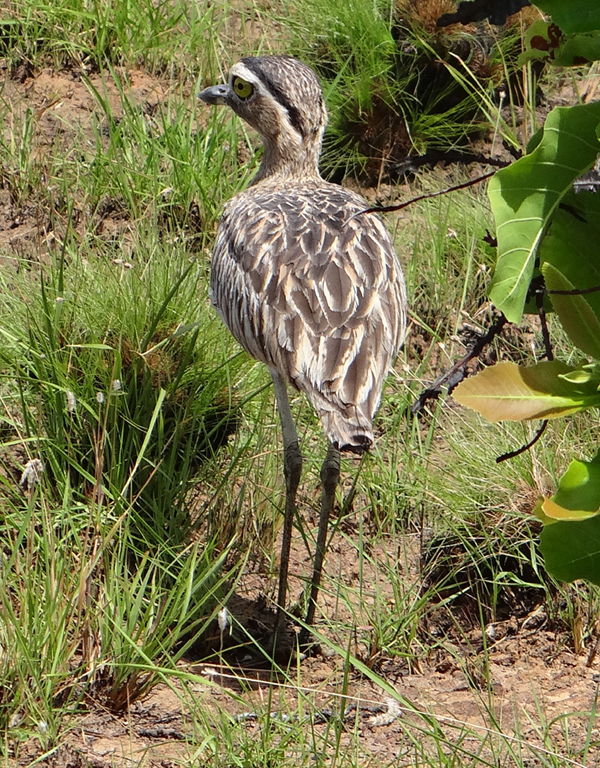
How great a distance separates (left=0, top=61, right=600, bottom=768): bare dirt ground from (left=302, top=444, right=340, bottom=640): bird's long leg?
136 mm

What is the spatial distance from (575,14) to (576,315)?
0.44m

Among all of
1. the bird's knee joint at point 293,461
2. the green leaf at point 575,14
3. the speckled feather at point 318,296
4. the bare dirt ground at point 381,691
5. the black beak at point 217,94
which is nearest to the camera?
the green leaf at point 575,14

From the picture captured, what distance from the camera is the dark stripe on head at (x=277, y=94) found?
459 centimetres

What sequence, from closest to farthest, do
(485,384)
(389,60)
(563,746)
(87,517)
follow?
(485,384)
(563,746)
(87,517)
(389,60)

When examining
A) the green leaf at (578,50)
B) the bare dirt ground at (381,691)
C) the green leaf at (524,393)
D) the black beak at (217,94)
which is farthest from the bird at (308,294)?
the green leaf at (524,393)

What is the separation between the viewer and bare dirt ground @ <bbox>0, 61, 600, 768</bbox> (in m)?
2.94

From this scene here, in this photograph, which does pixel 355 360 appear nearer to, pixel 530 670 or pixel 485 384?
pixel 530 670

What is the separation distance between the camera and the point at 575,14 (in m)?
1.43

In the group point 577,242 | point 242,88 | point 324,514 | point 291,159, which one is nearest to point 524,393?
point 577,242

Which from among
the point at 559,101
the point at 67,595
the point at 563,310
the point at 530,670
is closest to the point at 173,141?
the point at 559,101

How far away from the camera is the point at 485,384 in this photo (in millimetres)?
1551

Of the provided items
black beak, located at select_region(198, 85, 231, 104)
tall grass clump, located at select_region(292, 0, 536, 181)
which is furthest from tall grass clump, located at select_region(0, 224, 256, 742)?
tall grass clump, located at select_region(292, 0, 536, 181)

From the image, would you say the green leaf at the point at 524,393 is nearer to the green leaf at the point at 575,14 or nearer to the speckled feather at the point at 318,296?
the green leaf at the point at 575,14

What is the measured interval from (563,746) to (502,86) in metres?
3.90
